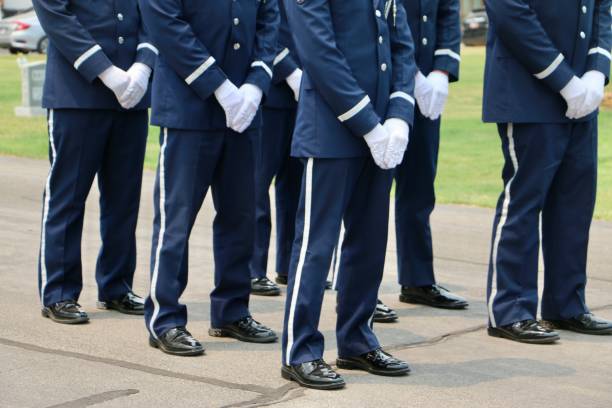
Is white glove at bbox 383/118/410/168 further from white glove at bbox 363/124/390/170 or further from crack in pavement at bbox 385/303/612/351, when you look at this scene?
crack in pavement at bbox 385/303/612/351

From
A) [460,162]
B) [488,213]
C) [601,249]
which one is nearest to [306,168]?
[601,249]

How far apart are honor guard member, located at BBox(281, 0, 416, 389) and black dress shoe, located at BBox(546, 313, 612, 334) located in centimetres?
130

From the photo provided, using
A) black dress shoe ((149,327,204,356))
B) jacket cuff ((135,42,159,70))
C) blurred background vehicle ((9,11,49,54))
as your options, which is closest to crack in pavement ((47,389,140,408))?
black dress shoe ((149,327,204,356))

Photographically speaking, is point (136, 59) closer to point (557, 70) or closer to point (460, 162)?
point (557, 70)

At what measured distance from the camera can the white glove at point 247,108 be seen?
5.85 m

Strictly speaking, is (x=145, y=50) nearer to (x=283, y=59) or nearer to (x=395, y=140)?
(x=283, y=59)

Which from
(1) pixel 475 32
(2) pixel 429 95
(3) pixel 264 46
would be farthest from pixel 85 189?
(1) pixel 475 32

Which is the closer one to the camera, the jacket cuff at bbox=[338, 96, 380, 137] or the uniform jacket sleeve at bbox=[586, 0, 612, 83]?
the jacket cuff at bbox=[338, 96, 380, 137]

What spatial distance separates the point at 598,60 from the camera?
6.31 metres

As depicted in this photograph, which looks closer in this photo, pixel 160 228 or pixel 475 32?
pixel 160 228

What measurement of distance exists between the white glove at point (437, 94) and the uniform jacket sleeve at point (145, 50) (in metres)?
1.44

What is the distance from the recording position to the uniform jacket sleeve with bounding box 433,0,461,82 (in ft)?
22.8

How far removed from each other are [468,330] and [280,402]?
5.51ft

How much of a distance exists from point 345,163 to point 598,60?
1.63 metres
